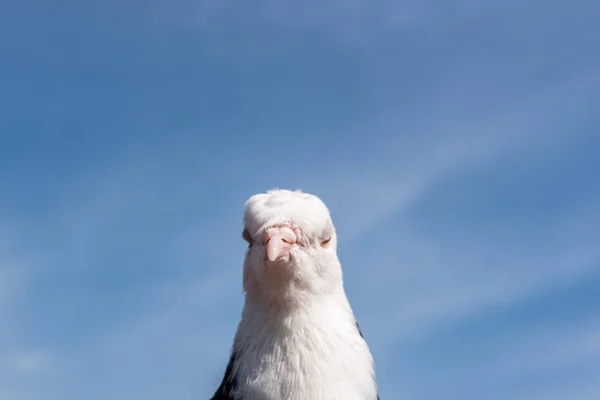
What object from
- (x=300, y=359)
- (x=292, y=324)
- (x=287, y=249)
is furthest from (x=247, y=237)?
(x=300, y=359)

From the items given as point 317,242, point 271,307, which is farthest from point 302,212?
point 271,307

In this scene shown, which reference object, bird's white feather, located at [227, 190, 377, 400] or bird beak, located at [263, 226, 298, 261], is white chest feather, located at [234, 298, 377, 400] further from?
bird beak, located at [263, 226, 298, 261]

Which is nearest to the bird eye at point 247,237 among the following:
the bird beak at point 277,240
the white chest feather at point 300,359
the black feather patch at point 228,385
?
the bird beak at point 277,240

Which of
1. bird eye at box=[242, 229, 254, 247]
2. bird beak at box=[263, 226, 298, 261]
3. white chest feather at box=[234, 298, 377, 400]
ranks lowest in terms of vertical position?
white chest feather at box=[234, 298, 377, 400]

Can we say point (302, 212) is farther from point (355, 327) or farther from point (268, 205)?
point (355, 327)

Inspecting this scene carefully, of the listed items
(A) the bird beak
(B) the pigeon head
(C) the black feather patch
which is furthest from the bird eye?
(C) the black feather patch

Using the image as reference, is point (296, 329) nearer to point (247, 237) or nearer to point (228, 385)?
point (228, 385)

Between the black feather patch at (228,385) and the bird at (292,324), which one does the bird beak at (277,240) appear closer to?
the bird at (292,324)
